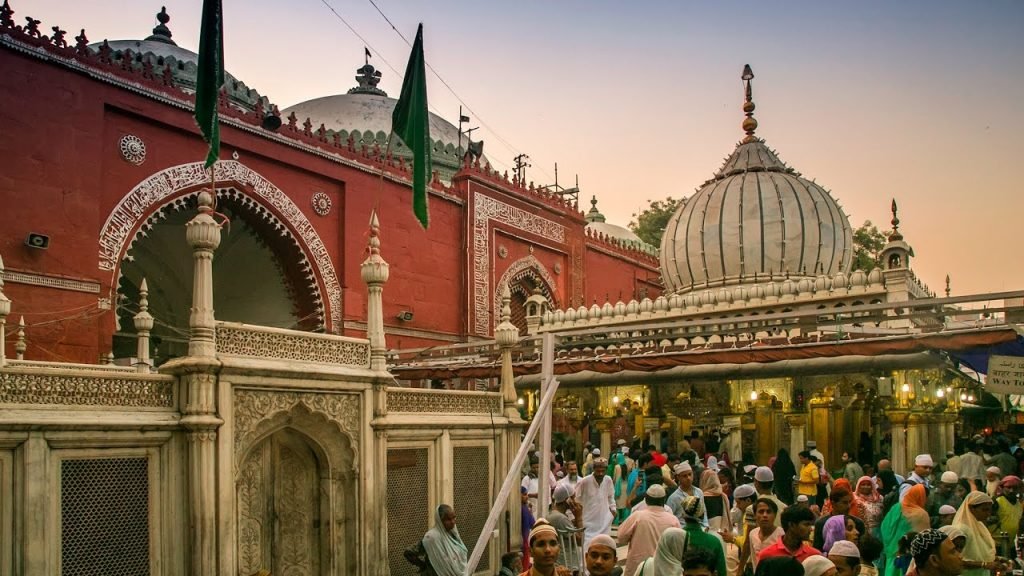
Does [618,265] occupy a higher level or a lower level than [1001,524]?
higher

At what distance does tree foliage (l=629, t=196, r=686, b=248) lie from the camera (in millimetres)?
38875

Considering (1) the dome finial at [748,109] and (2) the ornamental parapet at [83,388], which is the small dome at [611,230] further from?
(2) the ornamental parapet at [83,388]

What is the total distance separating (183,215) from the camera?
59.0 feet

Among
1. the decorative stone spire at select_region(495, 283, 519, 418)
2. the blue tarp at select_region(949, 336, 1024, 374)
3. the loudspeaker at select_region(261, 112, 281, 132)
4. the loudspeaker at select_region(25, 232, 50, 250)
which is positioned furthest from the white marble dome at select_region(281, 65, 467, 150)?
the blue tarp at select_region(949, 336, 1024, 374)

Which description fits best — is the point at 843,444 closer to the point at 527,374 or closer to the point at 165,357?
the point at 527,374

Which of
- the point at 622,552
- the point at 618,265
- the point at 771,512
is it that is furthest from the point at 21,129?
the point at 618,265

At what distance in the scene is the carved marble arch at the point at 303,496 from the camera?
805 centimetres

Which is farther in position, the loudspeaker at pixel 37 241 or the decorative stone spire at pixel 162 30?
the decorative stone spire at pixel 162 30

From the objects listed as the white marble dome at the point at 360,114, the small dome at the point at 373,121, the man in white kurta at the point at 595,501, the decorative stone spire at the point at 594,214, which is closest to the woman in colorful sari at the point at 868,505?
the man in white kurta at the point at 595,501

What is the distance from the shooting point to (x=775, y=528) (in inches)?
234

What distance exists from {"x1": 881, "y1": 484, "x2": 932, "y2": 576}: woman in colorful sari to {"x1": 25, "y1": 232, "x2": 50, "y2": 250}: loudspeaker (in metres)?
11.5

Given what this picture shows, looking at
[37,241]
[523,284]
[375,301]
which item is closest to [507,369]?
[375,301]

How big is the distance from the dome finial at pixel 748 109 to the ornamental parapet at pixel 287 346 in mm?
14300

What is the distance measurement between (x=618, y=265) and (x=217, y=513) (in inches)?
804
